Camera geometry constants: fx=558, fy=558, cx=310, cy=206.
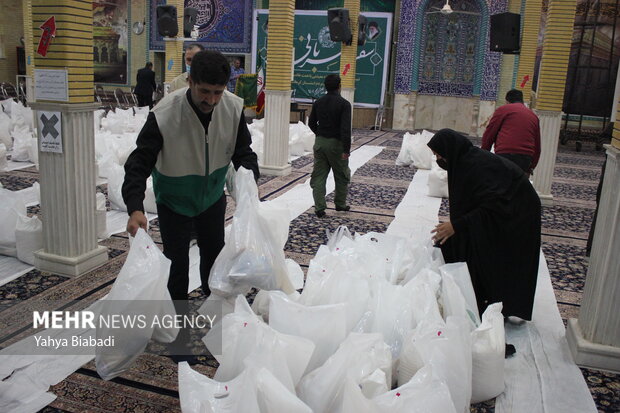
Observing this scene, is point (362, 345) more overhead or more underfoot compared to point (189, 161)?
more underfoot

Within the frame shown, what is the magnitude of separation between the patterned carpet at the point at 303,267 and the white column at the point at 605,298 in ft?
0.28

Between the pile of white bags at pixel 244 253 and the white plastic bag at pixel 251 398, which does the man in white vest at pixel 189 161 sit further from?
Result: the white plastic bag at pixel 251 398

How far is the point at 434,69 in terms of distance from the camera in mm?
14328

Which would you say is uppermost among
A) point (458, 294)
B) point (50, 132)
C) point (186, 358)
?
point (50, 132)

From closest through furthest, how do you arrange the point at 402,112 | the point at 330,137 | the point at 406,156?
1. the point at 330,137
2. the point at 406,156
3. the point at 402,112

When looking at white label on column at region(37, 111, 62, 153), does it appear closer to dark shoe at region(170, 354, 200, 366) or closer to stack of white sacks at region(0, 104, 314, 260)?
stack of white sacks at region(0, 104, 314, 260)

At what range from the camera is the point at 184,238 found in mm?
2494

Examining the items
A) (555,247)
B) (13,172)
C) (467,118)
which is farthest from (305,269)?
(467,118)

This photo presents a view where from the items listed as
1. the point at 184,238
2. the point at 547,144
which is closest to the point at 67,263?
the point at 184,238

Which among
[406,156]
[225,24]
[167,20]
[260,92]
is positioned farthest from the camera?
[225,24]

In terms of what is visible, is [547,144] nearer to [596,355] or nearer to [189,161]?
[596,355]

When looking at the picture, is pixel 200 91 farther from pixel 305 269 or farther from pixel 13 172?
pixel 13 172

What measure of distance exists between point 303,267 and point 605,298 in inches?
72.5

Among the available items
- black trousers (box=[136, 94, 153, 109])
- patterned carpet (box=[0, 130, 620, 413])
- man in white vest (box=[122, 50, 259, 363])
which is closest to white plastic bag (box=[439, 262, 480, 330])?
patterned carpet (box=[0, 130, 620, 413])
